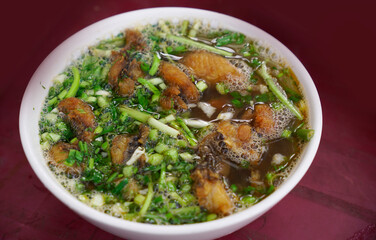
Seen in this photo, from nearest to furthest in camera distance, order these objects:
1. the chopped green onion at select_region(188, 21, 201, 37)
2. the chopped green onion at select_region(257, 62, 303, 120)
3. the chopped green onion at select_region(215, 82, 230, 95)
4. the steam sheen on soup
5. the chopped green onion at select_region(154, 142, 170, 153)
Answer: the steam sheen on soup
the chopped green onion at select_region(154, 142, 170, 153)
the chopped green onion at select_region(257, 62, 303, 120)
the chopped green onion at select_region(215, 82, 230, 95)
the chopped green onion at select_region(188, 21, 201, 37)

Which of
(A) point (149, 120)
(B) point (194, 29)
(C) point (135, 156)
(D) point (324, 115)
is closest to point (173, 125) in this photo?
(A) point (149, 120)

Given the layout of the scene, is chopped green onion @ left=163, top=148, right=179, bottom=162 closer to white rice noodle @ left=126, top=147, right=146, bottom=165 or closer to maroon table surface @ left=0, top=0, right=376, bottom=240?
white rice noodle @ left=126, top=147, right=146, bottom=165

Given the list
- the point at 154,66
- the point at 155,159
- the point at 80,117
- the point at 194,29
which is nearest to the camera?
the point at 155,159

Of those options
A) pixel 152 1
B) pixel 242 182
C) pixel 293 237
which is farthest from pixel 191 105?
pixel 152 1

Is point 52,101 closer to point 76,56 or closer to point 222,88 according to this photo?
point 76,56

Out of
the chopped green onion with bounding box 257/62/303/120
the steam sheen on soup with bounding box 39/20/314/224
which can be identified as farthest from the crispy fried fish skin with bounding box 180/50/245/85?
the chopped green onion with bounding box 257/62/303/120

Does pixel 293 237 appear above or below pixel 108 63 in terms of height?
below

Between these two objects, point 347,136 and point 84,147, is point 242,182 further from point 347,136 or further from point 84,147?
point 347,136
